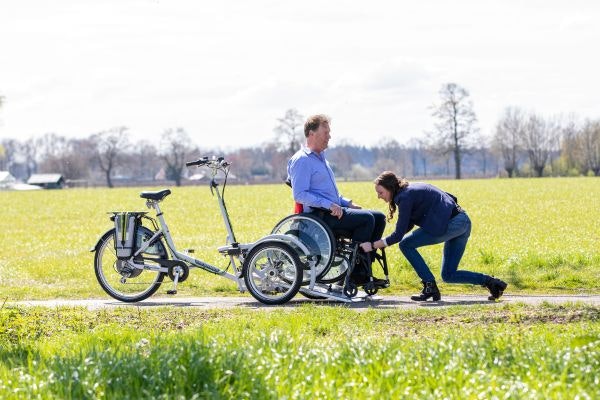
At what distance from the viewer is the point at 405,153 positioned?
19200cm

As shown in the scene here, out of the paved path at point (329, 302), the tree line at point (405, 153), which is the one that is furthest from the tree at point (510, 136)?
the paved path at point (329, 302)

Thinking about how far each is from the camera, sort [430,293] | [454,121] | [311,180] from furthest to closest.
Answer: [454,121]
[311,180]
[430,293]

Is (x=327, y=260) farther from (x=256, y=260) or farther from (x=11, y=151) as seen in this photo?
(x=11, y=151)

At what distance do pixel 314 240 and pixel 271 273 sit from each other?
2.13 feet

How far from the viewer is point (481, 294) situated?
1152 cm

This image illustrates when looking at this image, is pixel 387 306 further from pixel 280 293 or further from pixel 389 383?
pixel 389 383

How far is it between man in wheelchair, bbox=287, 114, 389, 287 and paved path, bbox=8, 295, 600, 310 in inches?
17.0

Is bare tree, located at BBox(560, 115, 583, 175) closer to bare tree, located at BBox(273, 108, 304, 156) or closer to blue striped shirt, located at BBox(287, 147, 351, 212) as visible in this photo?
bare tree, located at BBox(273, 108, 304, 156)

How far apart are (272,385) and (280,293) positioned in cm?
510

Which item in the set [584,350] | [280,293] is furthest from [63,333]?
[584,350]

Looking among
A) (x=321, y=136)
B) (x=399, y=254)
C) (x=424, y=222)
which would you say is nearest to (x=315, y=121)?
(x=321, y=136)

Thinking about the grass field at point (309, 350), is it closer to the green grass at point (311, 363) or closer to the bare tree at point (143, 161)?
the green grass at point (311, 363)

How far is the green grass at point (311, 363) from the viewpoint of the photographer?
5.40 metres

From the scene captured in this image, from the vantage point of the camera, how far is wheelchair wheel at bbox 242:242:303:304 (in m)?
10.5
